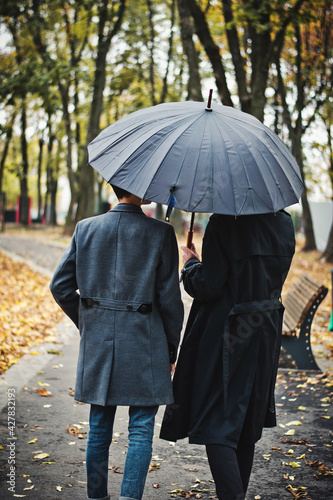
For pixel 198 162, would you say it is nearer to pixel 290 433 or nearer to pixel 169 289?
pixel 169 289

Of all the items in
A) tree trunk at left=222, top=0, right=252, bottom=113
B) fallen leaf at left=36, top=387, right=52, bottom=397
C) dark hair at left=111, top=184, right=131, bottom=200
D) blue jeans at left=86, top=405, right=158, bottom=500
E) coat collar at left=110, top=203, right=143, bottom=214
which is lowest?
Answer: fallen leaf at left=36, top=387, right=52, bottom=397

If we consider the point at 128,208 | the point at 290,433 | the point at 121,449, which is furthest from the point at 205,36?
the point at 128,208

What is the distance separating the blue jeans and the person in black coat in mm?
178

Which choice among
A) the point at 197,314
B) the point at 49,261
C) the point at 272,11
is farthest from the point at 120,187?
the point at 49,261

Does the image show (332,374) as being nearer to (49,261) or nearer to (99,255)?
(99,255)

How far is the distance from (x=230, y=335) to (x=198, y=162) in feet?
2.85

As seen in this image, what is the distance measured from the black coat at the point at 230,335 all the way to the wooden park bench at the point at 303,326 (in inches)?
129

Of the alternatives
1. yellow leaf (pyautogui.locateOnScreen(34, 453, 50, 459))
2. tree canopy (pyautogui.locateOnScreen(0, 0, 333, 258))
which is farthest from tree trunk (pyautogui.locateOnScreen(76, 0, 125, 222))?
yellow leaf (pyautogui.locateOnScreen(34, 453, 50, 459))

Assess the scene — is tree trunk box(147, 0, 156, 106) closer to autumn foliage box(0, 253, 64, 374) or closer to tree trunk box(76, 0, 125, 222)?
tree trunk box(76, 0, 125, 222)

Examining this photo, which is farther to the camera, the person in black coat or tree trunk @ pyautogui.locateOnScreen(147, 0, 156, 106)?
tree trunk @ pyautogui.locateOnScreen(147, 0, 156, 106)

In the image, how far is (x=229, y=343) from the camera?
→ 9.66ft

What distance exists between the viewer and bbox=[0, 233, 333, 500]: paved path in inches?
145

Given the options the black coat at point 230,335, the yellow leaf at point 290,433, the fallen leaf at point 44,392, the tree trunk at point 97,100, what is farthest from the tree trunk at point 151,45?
the black coat at point 230,335

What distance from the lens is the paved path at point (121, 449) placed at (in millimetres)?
3672
